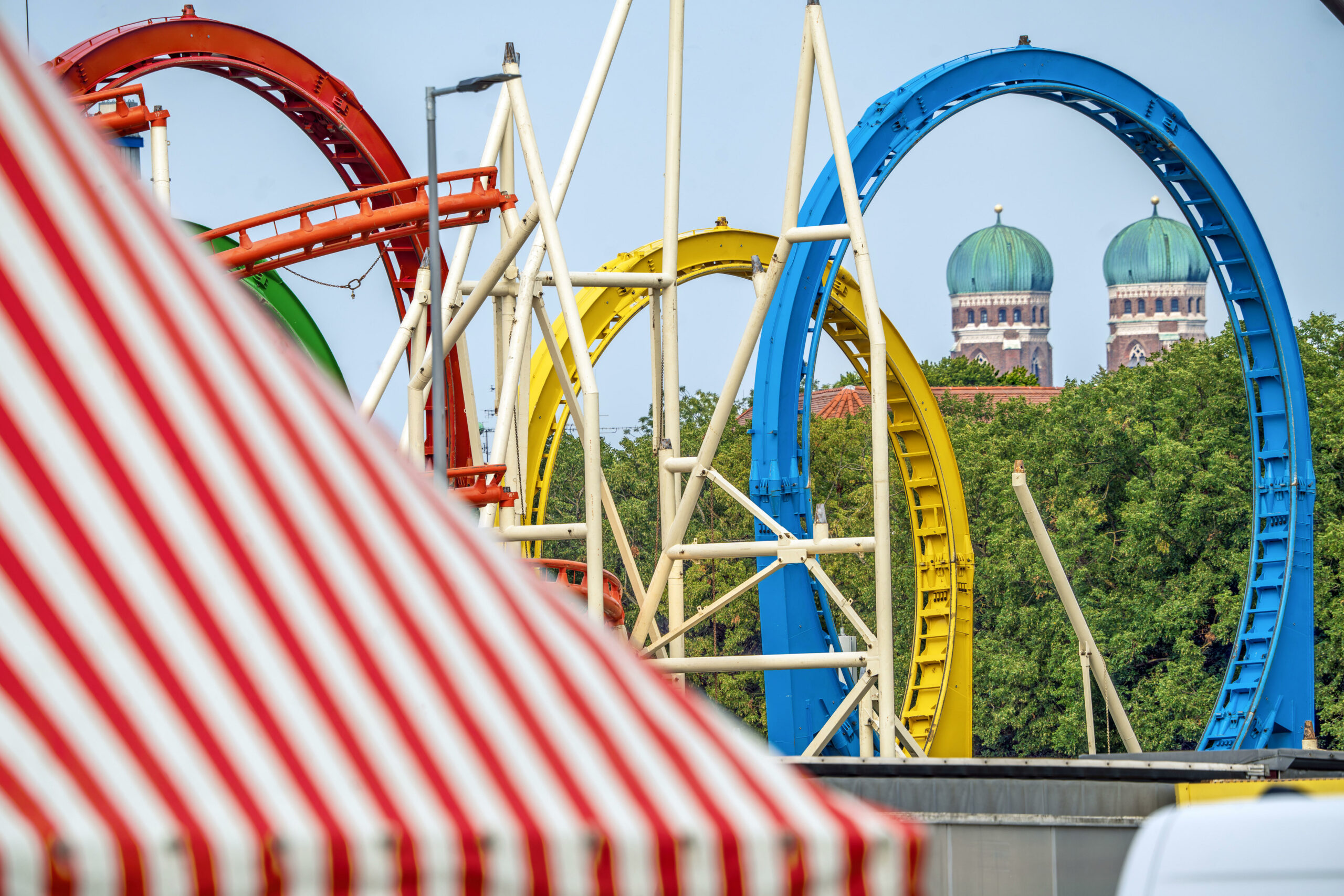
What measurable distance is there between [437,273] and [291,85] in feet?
19.0

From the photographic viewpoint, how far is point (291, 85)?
52.1 feet

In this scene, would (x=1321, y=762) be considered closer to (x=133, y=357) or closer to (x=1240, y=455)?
(x=133, y=357)

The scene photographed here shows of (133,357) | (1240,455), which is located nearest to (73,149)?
(133,357)

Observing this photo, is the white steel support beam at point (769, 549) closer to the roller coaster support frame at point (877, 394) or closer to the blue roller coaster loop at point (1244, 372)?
the roller coaster support frame at point (877, 394)

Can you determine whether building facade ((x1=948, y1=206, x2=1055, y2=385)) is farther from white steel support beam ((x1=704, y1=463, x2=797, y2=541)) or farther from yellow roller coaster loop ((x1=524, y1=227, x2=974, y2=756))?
white steel support beam ((x1=704, y1=463, x2=797, y2=541))

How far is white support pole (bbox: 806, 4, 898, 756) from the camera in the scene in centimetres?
1256

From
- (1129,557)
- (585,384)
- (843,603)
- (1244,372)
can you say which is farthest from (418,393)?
(1129,557)

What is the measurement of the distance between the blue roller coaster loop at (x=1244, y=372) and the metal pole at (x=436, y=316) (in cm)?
639

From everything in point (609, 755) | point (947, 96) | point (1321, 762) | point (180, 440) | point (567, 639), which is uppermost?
point (947, 96)

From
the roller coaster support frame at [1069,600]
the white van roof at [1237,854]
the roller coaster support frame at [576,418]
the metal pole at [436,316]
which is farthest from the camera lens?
the roller coaster support frame at [1069,600]

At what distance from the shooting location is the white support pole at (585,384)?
12.1 m

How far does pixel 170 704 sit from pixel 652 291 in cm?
1243

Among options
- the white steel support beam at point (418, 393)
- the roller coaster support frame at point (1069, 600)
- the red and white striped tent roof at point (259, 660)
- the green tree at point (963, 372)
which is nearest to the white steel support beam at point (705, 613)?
the white steel support beam at point (418, 393)

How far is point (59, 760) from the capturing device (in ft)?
9.08
